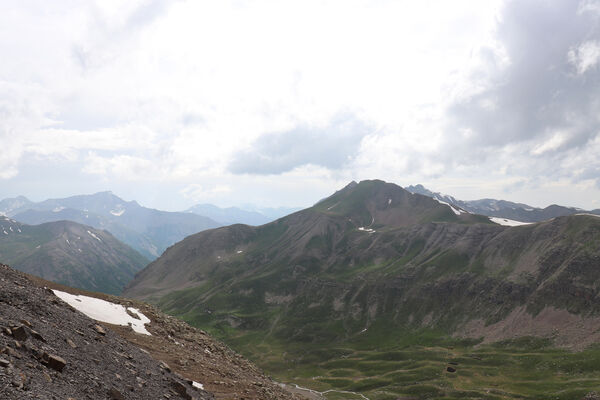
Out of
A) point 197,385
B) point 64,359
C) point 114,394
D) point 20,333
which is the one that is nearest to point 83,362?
point 64,359

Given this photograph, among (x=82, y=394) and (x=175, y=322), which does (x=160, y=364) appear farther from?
(x=175, y=322)

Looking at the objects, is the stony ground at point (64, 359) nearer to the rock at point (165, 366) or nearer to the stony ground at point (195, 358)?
the rock at point (165, 366)

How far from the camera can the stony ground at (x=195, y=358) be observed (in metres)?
34.5

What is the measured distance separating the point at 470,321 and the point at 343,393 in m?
99.7

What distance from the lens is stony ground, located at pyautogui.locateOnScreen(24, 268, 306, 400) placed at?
1358 inches

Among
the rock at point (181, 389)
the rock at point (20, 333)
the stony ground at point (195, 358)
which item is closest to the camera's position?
the rock at point (20, 333)

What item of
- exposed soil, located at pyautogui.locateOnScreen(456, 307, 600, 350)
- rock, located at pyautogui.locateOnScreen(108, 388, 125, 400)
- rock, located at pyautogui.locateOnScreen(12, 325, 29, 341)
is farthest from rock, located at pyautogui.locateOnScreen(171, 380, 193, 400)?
exposed soil, located at pyautogui.locateOnScreen(456, 307, 600, 350)

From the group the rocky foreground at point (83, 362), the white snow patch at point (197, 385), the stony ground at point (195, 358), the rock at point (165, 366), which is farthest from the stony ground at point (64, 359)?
the stony ground at point (195, 358)

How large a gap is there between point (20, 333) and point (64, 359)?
3131 mm

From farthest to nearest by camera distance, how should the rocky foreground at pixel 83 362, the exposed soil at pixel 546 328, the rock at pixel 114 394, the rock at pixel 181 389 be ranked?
the exposed soil at pixel 546 328, the rock at pixel 181 389, the rock at pixel 114 394, the rocky foreground at pixel 83 362

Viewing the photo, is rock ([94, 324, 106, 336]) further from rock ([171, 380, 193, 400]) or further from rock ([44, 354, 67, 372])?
rock ([44, 354, 67, 372])

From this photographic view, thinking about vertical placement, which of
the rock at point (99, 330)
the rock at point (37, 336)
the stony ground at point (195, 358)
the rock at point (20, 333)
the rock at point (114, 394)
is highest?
the rock at point (20, 333)

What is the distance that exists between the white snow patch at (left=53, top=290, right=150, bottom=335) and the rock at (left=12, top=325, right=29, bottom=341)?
21.5 meters

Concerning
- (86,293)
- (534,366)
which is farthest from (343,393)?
(86,293)
